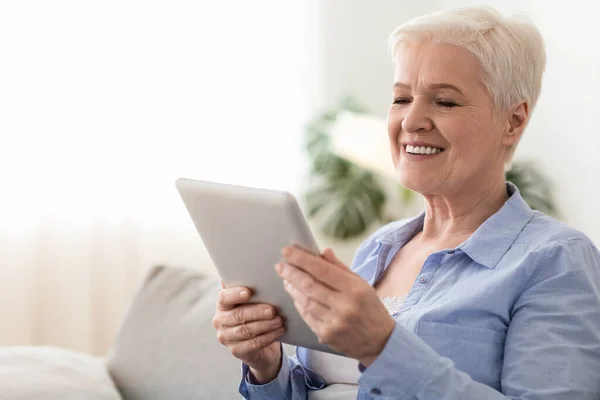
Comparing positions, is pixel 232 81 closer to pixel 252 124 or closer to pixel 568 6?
pixel 252 124

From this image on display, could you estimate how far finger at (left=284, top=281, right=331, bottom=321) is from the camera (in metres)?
1.09

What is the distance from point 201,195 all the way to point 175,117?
8.97 feet

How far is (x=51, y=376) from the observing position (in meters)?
1.91

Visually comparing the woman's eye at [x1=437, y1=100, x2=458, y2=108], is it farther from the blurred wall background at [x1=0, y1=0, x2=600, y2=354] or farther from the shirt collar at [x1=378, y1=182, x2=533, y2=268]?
the blurred wall background at [x1=0, y1=0, x2=600, y2=354]

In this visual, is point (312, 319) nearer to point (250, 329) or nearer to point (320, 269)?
point (320, 269)

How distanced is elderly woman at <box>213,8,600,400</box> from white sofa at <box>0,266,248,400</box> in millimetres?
303

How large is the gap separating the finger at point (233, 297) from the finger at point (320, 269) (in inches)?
8.3

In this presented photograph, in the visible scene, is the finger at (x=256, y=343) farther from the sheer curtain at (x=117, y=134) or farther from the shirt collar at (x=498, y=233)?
the sheer curtain at (x=117, y=134)

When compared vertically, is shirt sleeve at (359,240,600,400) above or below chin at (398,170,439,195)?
below

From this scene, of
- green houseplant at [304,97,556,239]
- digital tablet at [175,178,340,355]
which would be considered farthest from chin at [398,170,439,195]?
green houseplant at [304,97,556,239]

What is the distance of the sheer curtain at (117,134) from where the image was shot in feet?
12.1

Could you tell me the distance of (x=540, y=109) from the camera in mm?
3326

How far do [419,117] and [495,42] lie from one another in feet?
0.59

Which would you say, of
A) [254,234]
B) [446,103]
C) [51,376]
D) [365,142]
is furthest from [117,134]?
[254,234]
